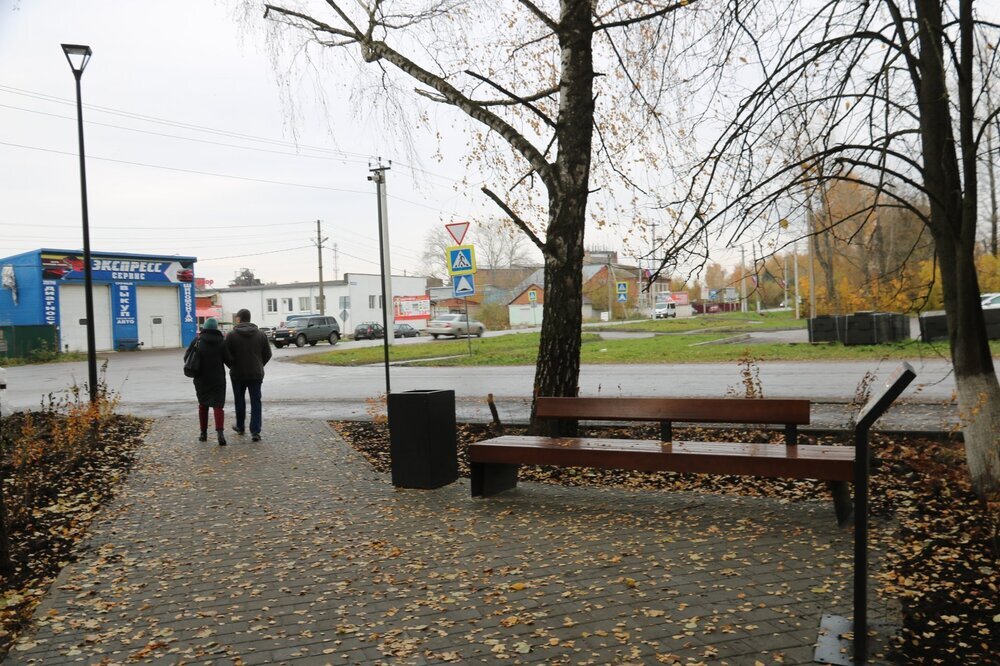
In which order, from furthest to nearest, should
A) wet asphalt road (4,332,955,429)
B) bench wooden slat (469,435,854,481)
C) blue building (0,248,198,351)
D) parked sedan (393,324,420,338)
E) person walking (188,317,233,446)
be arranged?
parked sedan (393,324,420,338)
blue building (0,248,198,351)
wet asphalt road (4,332,955,429)
person walking (188,317,233,446)
bench wooden slat (469,435,854,481)

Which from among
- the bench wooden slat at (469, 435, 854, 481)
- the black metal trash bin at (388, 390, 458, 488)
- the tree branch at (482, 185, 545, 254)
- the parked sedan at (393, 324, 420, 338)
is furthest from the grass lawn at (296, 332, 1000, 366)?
the parked sedan at (393, 324, 420, 338)

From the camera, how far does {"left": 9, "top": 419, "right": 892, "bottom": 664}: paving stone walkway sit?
3.82 metres

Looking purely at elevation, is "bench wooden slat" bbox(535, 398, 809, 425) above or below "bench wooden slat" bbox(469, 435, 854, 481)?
above

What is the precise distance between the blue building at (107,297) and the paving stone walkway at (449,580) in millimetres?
37106

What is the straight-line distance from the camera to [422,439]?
286 inches

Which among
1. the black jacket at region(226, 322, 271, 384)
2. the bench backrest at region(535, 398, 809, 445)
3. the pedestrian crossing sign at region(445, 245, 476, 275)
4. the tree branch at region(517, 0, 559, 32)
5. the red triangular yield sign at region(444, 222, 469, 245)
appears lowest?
the bench backrest at region(535, 398, 809, 445)

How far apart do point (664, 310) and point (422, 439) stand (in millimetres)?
74149

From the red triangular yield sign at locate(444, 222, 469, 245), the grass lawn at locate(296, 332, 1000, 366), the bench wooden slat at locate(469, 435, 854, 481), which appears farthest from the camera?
the grass lawn at locate(296, 332, 1000, 366)

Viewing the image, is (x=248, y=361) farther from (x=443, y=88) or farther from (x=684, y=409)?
(x=684, y=409)

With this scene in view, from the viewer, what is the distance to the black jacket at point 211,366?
34.8 feet

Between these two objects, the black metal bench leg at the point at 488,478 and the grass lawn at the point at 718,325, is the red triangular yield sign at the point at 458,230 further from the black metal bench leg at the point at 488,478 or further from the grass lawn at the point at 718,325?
the grass lawn at the point at 718,325

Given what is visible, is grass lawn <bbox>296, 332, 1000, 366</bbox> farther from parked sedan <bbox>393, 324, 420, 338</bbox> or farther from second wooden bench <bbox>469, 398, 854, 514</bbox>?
parked sedan <bbox>393, 324, 420, 338</bbox>

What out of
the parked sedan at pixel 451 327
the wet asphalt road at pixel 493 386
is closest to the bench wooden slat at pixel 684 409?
the wet asphalt road at pixel 493 386

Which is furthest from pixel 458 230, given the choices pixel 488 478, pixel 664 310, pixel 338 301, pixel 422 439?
pixel 664 310
